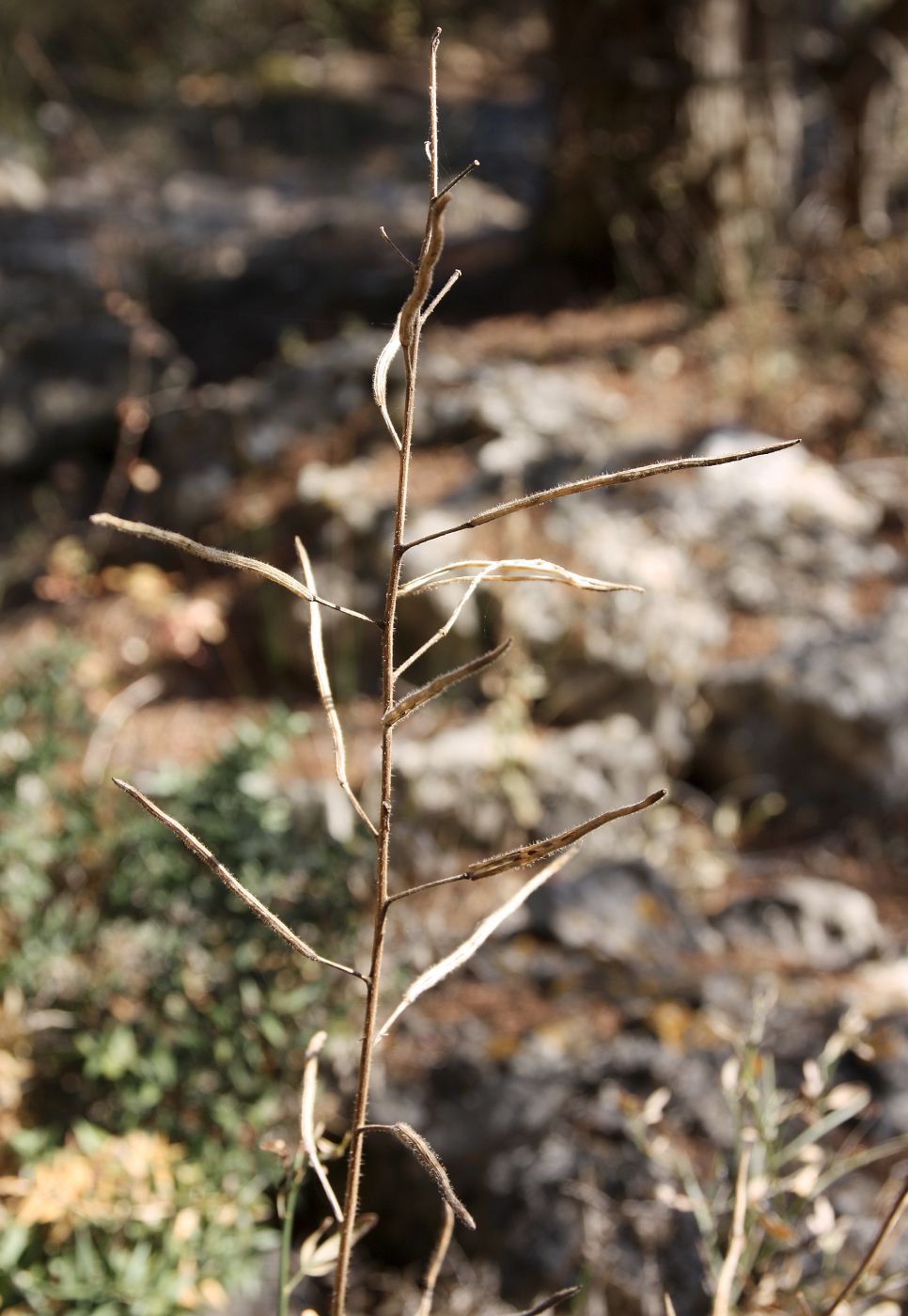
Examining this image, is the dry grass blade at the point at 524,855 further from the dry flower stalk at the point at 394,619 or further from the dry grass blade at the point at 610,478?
the dry grass blade at the point at 610,478

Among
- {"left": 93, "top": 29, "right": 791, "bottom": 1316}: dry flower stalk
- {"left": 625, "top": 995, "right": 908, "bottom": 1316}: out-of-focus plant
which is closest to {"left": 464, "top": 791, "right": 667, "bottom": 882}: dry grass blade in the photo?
{"left": 93, "top": 29, "right": 791, "bottom": 1316}: dry flower stalk

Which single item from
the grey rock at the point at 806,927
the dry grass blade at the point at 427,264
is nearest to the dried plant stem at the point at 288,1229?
the dry grass blade at the point at 427,264

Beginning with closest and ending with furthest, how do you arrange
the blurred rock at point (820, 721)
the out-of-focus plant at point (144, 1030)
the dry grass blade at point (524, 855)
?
1. the dry grass blade at point (524, 855)
2. the out-of-focus plant at point (144, 1030)
3. the blurred rock at point (820, 721)

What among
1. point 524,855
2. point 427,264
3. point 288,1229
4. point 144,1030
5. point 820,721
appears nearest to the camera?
point 427,264

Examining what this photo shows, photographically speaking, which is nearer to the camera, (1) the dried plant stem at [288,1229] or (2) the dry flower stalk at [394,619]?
(2) the dry flower stalk at [394,619]

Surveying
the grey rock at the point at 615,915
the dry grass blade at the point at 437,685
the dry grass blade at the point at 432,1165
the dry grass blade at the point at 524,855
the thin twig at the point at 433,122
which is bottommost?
the grey rock at the point at 615,915

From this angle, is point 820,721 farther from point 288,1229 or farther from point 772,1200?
point 288,1229

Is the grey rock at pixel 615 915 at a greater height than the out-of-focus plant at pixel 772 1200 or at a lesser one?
lesser

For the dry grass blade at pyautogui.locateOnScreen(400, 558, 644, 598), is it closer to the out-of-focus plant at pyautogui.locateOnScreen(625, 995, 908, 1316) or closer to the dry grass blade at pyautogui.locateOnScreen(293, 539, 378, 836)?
the dry grass blade at pyautogui.locateOnScreen(293, 539, 378, 836)

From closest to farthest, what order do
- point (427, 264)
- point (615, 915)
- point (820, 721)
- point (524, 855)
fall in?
point (427, 264) < point (524, 855) < point (615, 915) < point (820, 721)

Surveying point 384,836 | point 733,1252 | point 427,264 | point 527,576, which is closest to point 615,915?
point 733,1252
